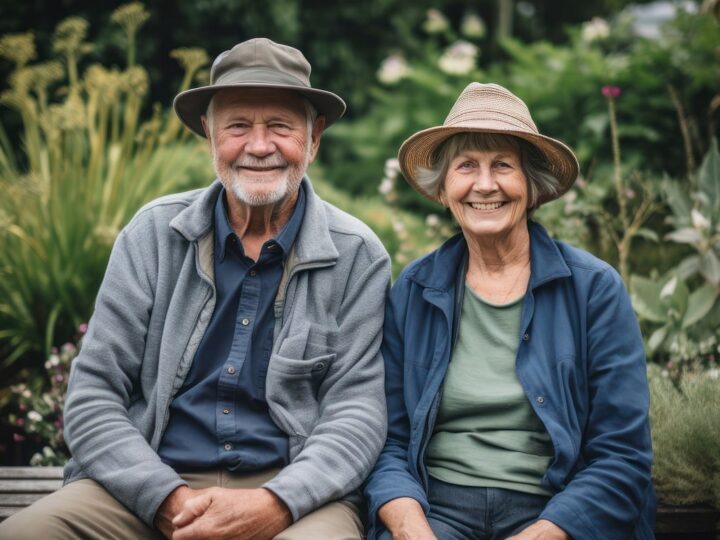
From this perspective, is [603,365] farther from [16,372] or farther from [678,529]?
[16,372]

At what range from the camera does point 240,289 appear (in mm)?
A: 3023

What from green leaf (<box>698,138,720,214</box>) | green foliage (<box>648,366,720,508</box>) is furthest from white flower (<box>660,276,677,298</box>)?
green foliage (<box>648,366,720,508</box>)

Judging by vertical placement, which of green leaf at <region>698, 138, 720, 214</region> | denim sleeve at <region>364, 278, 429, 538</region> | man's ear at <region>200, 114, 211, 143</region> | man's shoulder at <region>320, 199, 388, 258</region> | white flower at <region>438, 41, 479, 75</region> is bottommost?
denim sleeve at <region>364, 278, 429, 538</region>

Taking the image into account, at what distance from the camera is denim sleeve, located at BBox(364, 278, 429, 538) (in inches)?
110

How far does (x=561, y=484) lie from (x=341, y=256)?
42.3 inches

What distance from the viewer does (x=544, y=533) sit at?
8.59 ft

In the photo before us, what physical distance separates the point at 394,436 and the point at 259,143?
1.12m

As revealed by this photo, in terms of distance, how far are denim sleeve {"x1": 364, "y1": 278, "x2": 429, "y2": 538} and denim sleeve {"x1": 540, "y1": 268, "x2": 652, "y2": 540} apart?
46cm

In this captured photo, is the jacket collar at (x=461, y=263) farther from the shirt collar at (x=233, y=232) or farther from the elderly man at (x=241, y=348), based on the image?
the shirt collar at (x=233, y=232)

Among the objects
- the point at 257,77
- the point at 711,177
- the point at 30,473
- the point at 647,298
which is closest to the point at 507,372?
the point at 257,77

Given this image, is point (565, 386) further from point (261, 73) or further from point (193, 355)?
point (261, 73)

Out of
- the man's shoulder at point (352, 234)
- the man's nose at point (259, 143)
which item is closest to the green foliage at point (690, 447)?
the man's shoulder at point (352, 234)

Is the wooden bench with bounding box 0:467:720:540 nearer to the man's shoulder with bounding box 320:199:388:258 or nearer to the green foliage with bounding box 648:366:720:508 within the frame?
the green foliage with bounding box 648:366:720:508

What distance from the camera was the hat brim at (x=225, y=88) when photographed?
2.98 metres
